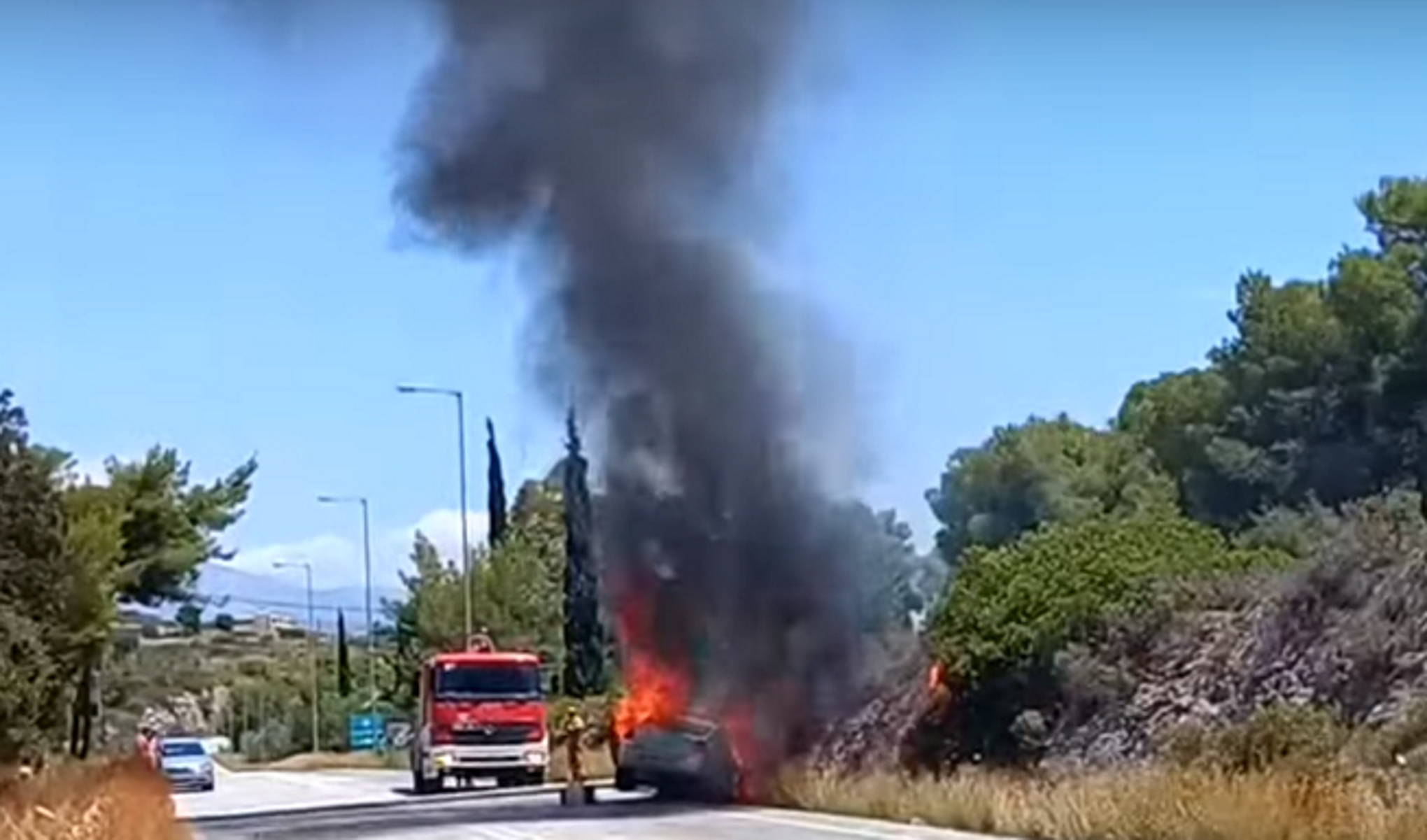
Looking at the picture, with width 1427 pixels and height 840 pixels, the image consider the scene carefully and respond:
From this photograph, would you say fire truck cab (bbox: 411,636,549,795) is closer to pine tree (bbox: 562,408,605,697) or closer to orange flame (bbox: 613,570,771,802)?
pine tree (bbox: 562,408,605,697)

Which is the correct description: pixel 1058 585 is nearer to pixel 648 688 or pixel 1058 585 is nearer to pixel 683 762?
pixel 683 762

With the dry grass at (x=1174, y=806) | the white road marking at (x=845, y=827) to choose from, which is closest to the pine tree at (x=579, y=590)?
the white road marking at (x=845, y=827)

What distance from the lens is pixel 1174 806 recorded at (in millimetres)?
25359

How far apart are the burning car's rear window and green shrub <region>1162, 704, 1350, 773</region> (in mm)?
17479

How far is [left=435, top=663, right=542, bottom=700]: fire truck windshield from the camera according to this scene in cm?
4809

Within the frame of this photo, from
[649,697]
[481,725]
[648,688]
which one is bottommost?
[649,697]

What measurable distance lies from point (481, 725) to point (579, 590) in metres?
5.08

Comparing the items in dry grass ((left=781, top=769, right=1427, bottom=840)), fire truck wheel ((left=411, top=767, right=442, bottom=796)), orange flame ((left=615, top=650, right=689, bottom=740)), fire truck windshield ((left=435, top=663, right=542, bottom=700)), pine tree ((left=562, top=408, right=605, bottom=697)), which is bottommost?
dry grass ((left=781, top=769, right=1427, bottom=840))

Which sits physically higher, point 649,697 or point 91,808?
point 649,697

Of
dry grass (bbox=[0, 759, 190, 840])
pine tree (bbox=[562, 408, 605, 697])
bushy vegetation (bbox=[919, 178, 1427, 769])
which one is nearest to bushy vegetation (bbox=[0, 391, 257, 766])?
dry grass (bbox=[0, 759, 190, 840])

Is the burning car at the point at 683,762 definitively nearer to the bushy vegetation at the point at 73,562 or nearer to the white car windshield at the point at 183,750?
the bushy vegetation at the point at 73,562

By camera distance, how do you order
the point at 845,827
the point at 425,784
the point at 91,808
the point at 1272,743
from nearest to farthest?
the point at 91,808 → the point at 845,827 → the point at 1272,743 → the point at 425,784

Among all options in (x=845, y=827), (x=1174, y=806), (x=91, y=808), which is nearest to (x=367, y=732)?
(x=845, y=827)

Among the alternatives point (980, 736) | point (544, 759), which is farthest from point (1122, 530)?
point (544, 759)
